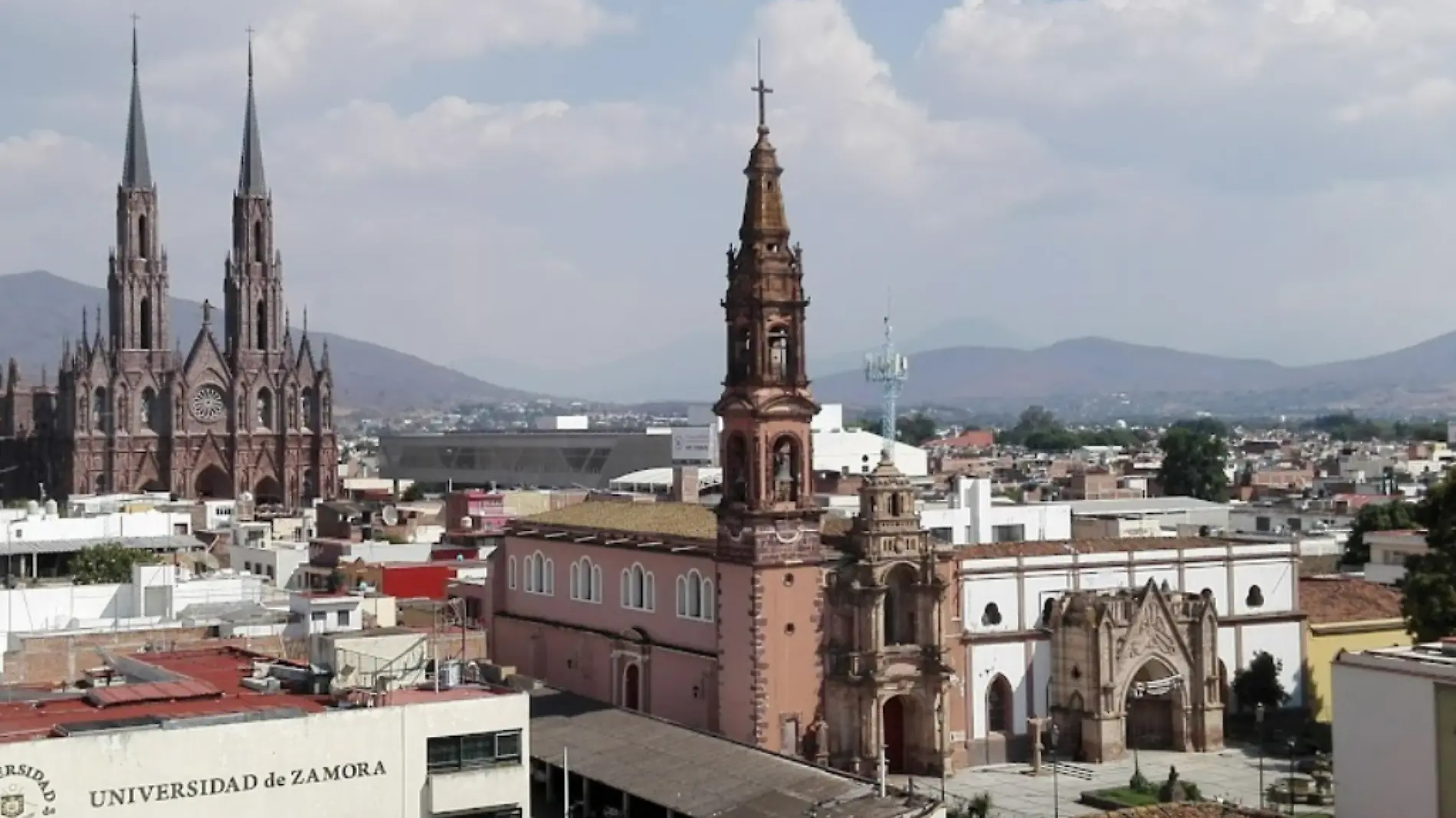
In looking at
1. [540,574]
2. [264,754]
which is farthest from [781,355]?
[264,754]

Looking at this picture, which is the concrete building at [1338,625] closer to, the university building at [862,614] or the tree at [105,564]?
the university building at [862,614]

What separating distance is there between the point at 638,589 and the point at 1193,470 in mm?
82808

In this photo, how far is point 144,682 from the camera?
3644 cm

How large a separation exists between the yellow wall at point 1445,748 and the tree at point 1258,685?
21.2 m

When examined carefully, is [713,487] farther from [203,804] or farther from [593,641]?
[203,804]

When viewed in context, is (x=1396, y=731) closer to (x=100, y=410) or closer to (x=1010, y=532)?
(x=1010, y=532)

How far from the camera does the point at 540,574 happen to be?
5928 centimetres

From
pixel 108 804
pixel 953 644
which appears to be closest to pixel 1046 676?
pixel 953 644

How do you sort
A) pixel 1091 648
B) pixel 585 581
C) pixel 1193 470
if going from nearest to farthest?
pixel 1091 648
pixel 585 581
pixel 1193 470

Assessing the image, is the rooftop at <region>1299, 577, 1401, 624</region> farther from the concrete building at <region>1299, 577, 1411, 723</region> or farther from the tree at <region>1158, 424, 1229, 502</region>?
the tree at <region>1158, 424, 1229, 502</region>

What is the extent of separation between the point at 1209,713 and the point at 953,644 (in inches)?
307

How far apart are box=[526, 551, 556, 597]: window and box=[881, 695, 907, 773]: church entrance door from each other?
12.0 m

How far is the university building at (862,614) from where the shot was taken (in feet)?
162

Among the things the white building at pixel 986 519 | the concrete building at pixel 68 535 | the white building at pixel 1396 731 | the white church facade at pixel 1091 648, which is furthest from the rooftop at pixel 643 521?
the concrete building at pixel 68 535
